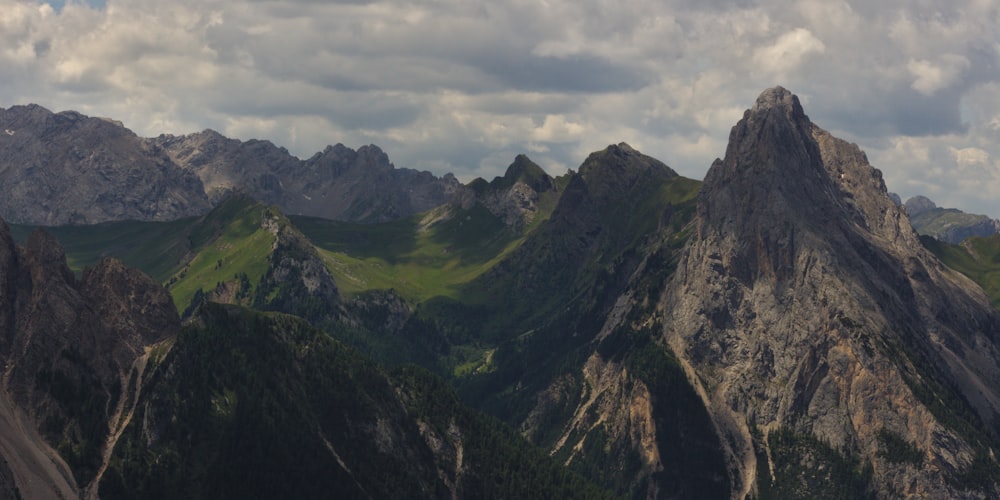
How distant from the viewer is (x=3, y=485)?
19062 centimetres
